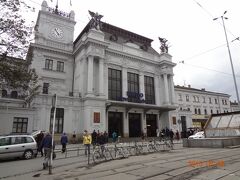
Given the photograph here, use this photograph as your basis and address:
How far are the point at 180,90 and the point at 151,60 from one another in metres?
19.2

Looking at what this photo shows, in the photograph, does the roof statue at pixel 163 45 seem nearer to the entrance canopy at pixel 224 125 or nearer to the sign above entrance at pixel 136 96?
the sign above entrance at pixel 136 96

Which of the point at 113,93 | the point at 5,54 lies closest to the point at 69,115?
the point at 113,93

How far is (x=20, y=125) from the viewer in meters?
26.4

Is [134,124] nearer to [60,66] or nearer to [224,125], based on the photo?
[60,66]

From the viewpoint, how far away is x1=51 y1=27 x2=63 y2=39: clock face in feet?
120

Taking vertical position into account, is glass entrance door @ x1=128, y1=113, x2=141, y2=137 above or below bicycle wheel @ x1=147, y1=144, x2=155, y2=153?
above

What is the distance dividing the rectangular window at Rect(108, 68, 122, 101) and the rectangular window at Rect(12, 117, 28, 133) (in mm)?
13607

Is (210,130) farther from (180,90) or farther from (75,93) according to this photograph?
(180,90)

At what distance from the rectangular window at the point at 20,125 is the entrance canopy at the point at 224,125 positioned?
851 inches

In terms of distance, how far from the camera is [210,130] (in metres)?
21.4

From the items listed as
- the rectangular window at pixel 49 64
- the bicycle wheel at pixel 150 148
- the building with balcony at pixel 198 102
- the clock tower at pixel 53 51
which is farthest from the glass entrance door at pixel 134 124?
the building with balcony at pixel 198 102

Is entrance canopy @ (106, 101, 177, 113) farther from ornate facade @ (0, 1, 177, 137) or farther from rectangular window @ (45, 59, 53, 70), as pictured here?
rectangular window @ (45, 59, 53, 70)

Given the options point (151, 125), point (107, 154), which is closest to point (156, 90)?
point (151, 125)

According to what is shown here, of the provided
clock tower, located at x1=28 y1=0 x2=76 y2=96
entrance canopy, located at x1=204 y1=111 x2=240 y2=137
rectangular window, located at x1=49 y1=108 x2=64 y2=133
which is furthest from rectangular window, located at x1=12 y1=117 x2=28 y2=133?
entrance canopy, located at x1=204 y1=111 x2=240 y2=137
